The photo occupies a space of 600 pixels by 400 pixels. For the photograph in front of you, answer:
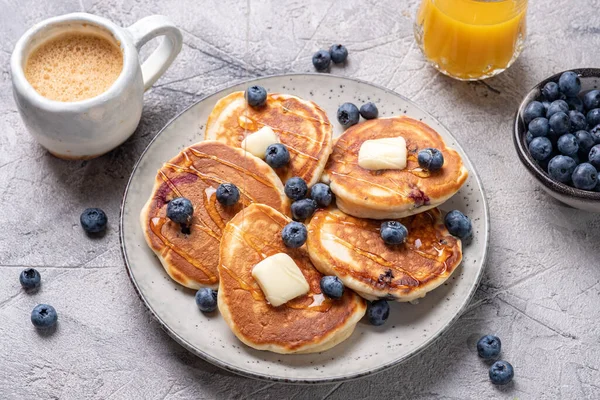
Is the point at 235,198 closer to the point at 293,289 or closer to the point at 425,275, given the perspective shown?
the point at 293,289

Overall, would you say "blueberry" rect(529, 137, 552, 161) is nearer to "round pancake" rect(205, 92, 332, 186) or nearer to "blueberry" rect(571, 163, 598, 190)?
"blueberry" rect(571, 163, 598, 190)

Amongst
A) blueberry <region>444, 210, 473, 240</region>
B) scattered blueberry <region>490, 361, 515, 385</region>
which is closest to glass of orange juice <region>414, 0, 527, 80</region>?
blueberry <region>444, 210, 473, 240</region>

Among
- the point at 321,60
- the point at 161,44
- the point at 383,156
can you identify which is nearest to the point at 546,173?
the point at 383,156

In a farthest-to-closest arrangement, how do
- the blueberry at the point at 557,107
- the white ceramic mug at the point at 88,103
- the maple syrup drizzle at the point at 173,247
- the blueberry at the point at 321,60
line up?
the blueberry at the point at 321,60
the blueberry at the point at 557,107
the white ceramic mug at the point at 88,103
the maple syrup drizzle at the point at 173,247

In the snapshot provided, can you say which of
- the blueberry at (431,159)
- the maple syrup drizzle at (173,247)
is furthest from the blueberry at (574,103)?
the maple syrup drizzle at (173,247)

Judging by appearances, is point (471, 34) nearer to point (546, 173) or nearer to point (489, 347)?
point (546, 173)

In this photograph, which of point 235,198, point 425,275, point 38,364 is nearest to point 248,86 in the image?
point 235,198

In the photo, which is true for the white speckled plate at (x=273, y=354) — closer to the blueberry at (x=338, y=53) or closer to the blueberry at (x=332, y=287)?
the blueberry at (x=332, y=287)
